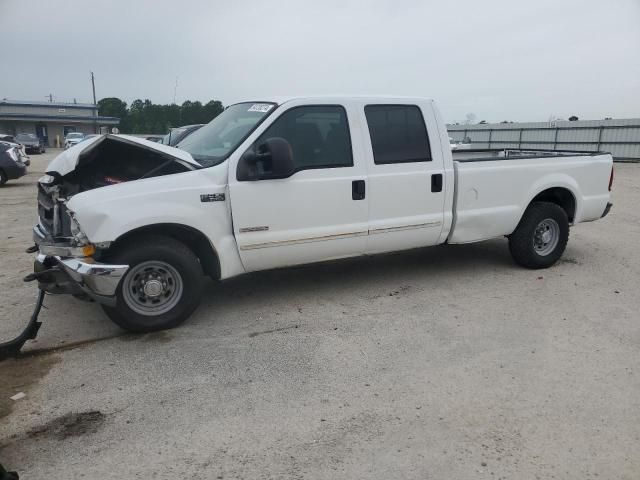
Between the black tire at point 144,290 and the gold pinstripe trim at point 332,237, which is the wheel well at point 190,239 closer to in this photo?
the black tire at point 144,290

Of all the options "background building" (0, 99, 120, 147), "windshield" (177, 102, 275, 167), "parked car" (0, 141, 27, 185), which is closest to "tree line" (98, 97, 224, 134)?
"background building" (0, 99, 120, 147)

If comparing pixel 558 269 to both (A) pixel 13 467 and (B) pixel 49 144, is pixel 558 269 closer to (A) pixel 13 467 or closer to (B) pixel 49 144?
(A) pixel 13 467

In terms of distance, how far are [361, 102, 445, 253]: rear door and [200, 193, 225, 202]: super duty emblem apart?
1459 millimetres

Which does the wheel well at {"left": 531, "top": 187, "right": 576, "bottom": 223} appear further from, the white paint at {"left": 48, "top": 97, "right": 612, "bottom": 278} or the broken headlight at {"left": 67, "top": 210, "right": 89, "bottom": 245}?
the broken headlight at {"left": 67, "top": 210, "right": 89, "bottom": 245}

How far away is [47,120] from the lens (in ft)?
192

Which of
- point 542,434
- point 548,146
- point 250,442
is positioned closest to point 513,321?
point 542,434

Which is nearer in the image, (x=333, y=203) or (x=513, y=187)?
(x=333, y=203)

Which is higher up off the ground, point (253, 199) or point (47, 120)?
point (47, 120)

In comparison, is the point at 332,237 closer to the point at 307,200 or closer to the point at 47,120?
the point at 307,200

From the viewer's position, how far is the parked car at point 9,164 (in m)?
15.7

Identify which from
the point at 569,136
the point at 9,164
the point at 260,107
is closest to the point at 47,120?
the point at 9,164

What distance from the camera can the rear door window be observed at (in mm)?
5203

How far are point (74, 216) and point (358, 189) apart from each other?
2.48 meters

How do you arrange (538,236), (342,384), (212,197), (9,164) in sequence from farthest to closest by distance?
(9,164) → (538,236) → (212,197) → (342,384)
